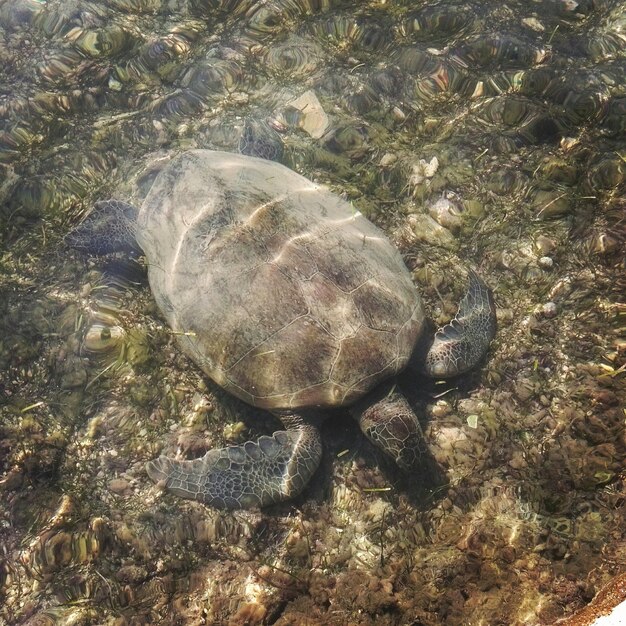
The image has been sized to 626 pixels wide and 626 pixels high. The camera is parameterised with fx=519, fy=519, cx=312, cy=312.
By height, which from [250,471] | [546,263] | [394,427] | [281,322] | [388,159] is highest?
[388,159]

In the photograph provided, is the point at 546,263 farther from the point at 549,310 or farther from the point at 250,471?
the point at 250,471

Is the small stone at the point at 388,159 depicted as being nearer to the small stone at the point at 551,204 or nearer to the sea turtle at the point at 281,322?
the sea turtle at the point at 281,322

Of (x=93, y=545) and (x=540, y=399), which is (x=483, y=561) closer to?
(x=540, y=399)

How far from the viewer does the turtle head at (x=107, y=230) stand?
491 centimetres

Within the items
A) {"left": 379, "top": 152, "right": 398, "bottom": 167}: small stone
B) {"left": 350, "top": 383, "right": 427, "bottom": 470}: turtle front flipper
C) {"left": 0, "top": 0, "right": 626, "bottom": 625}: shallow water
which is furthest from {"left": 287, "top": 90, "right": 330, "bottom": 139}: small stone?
{"left": 350, "top": 383, "right": 427, "bottom": 470}: turtle front flipper

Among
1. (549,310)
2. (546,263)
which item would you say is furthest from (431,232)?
(549,310)

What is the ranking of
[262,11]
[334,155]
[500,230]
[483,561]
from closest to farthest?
[483,561]
[500,230]
[334,155]
[262,11]

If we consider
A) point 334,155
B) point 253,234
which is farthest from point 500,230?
point 253,234

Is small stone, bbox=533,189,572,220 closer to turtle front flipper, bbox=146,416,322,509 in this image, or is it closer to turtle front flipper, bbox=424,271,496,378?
turtle front flipper, bbox=424,271,496,378

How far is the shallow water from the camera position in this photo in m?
3.88

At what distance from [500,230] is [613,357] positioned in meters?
1.56

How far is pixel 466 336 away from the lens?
453cm

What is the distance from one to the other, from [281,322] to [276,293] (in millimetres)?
228

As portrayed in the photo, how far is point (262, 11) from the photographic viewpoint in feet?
20.0
